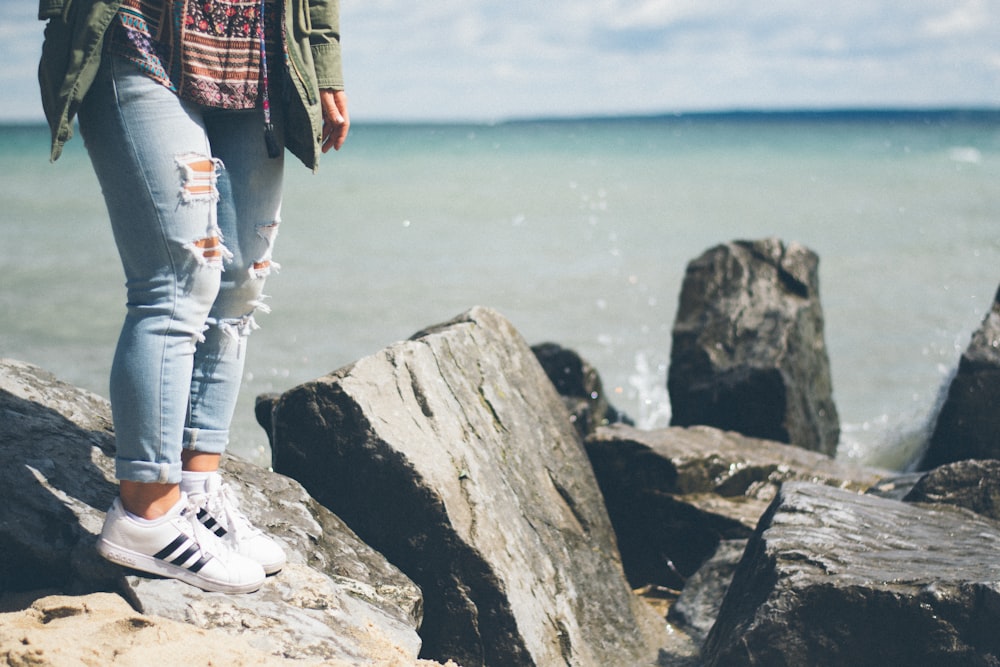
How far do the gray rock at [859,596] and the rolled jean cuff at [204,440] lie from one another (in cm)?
165

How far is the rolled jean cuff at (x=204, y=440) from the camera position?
2504mm

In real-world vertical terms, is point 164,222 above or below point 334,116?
below

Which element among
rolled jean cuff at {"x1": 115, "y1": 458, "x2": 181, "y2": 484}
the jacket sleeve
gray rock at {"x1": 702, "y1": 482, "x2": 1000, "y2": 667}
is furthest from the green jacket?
gray rock at {"x1": 702, "y1": 482, "x2": 1000, "y2": 667}

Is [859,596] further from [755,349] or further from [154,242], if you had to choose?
[755,349]

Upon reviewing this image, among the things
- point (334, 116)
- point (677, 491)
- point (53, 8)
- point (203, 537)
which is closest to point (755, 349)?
point (677, 491)

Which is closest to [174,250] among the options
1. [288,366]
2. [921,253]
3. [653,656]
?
[653,656]

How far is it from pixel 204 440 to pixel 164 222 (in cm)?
62

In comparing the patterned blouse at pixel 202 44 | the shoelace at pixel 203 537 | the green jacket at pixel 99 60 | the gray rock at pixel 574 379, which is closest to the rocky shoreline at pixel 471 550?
the shoelace at pixel 203 537

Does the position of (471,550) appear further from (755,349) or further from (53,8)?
(755,349)

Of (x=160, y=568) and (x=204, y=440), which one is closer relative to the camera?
(x=160, y=568)

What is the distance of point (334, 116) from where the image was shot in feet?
8.48

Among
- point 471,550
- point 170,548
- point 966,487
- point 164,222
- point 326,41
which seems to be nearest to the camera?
point 164,222

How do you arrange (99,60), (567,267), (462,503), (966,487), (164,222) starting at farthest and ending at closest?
(567,267) → (966,487) → (462,503) → (164,222) → (99,60)

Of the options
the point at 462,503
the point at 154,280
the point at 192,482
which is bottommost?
the point at 462,503
